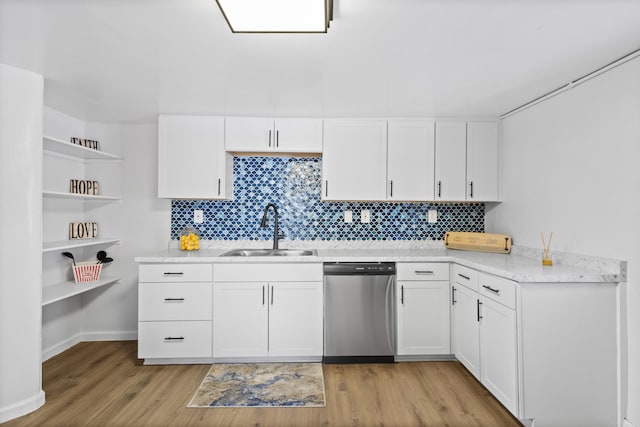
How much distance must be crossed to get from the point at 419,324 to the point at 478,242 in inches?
37.7

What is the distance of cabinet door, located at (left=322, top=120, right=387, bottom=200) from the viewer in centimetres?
342

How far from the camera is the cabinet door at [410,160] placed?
344cm

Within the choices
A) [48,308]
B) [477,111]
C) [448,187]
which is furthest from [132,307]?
[477,111]

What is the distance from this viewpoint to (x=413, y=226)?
12.3ft

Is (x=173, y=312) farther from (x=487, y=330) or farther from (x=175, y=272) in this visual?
(x=487, y=330)

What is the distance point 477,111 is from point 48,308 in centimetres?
425

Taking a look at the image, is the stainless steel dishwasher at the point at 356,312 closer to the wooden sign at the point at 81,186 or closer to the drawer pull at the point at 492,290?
the drawer pull at the point at 492,290

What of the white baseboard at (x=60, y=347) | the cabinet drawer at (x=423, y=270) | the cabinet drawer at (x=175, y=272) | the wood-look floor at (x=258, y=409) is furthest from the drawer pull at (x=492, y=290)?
the white baseboard at (x=60, y=347)

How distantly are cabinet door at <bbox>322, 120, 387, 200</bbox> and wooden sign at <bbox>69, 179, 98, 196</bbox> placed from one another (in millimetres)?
2277

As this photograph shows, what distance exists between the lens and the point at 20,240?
2.33 m

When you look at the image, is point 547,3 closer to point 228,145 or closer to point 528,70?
point 528,70

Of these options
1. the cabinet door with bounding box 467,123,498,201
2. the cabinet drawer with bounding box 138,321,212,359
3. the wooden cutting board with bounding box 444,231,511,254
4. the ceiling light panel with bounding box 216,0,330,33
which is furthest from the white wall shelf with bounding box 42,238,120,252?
the cabinet door with bounding box 467,123,498,201

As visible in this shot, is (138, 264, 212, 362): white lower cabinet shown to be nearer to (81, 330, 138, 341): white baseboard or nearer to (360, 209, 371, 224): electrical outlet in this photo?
(81, 330, 138, 341): white baseboard


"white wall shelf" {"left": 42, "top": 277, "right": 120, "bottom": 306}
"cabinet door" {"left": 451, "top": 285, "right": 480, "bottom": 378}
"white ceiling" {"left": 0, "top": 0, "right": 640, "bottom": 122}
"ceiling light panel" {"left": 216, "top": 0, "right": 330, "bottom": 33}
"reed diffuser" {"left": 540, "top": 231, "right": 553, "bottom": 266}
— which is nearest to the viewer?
"ceiling light panel" {"left": 216, "top": 0, "right": 330, "bottom": 33}
